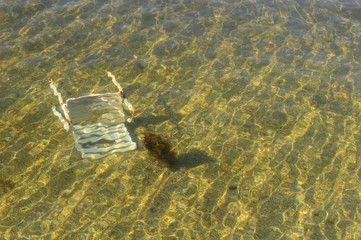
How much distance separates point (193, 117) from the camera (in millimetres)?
11078

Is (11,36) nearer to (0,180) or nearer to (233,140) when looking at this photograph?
(0,180)

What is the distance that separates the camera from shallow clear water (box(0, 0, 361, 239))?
8656 millimetres

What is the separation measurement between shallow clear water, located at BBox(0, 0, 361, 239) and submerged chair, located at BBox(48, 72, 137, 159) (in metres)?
0.26

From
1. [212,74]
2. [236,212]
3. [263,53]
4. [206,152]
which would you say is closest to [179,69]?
[212,74]

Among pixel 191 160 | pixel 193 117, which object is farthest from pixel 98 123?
pixel 191 160

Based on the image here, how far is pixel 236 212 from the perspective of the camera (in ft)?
28.7

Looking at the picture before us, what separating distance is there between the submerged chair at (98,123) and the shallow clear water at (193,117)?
0.26 m

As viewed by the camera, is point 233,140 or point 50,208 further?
point 233,140

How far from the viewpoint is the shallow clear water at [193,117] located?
866cm

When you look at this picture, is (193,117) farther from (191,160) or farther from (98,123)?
(98,123)

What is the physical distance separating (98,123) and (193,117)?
2.31 metres

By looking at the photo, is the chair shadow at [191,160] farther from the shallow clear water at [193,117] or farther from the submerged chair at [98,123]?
the submerged chair at [98,123]

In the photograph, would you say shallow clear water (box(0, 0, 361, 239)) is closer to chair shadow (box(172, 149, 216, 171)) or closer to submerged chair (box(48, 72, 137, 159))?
chair shadow (box(172, 149, 216, 171))

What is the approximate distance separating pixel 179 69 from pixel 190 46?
134 cm
